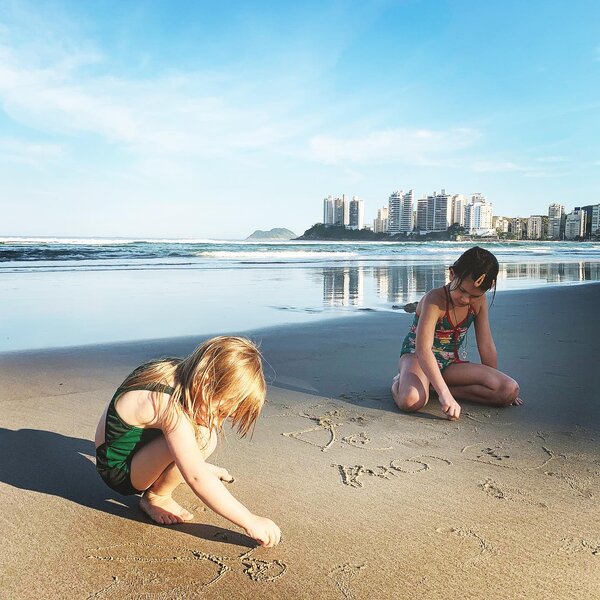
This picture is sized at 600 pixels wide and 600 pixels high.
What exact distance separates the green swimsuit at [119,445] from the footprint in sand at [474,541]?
133 cm

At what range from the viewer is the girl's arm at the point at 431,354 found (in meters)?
4.04

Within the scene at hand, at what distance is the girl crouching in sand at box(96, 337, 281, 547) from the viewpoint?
2.40 meters

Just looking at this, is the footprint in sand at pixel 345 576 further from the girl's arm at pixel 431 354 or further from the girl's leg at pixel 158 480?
the girl's arm at pixel 431 354


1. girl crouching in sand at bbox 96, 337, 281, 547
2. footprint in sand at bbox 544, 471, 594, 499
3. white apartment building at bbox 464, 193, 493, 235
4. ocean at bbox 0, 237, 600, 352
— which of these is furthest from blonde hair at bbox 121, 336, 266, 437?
white apartment building at bbox 464, 193, 493, 235

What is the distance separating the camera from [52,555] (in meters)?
2.35

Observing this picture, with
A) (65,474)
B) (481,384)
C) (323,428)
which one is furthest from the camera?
(481,384)

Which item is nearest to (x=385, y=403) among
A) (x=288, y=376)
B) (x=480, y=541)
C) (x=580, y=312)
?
(x=288, y=376)

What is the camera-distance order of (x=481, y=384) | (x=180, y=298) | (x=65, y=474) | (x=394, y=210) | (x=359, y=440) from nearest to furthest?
(x=65, y=474)
(x=359, y=440)
(x=481, y=384)
(x=180, y=298)
(x=394, y=210)

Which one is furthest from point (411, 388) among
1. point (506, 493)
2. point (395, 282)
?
point (395, 282)

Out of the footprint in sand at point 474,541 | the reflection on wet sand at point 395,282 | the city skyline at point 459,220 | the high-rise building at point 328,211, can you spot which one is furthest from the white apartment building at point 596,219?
the footprint in sand at point 474,541

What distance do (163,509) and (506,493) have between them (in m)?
1.66

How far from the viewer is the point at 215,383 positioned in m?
2.41

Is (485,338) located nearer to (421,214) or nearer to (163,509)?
(163,509)

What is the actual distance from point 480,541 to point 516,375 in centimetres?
319
